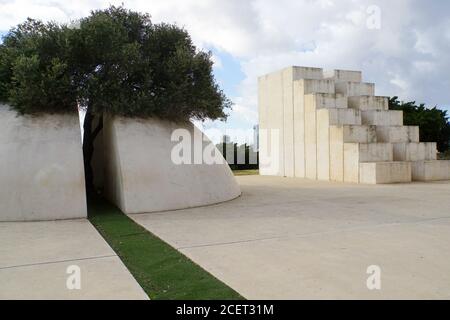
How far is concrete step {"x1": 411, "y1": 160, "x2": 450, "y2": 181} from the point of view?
1673 centimetres

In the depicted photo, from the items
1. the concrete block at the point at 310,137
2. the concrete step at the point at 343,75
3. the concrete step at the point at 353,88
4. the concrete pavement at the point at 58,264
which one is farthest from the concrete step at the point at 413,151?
the concrete pavement at the point at 58,264

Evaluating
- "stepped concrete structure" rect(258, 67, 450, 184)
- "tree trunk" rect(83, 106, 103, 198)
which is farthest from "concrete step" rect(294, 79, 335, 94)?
"tree trunk" rect(83, 106, 103, 198)

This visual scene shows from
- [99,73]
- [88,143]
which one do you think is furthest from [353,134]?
[99,73]

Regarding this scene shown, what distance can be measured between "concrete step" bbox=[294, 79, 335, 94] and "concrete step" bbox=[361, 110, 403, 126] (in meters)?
1.94

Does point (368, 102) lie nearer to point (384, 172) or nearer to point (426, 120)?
point (384, 172)

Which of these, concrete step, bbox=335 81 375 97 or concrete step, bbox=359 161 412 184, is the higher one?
concrete step, bbox=335 81 375 97

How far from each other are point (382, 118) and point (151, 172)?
44.4 ft

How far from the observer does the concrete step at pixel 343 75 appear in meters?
21.0

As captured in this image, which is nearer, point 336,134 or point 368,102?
point 336,134

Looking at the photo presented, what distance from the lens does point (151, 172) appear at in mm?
8883

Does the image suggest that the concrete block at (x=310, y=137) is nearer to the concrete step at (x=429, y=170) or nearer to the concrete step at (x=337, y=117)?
the concrete step at (x=337, y=117)

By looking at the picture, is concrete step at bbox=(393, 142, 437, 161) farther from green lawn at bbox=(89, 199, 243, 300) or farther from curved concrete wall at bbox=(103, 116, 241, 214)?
green lawn at bbox=(89, 199, 243, 300)

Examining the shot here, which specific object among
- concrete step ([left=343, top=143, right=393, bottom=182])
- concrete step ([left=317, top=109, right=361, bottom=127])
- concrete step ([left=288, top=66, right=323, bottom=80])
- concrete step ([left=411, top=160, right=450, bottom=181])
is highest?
concrete step ([left=288, top=66, right=323, bottom=80])

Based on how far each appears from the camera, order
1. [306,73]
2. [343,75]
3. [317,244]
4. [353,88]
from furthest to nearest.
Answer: [343,75] < [353,88] < [306,73] < [317,244]
